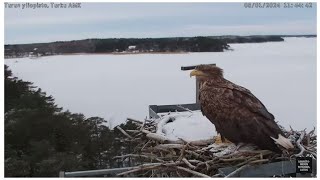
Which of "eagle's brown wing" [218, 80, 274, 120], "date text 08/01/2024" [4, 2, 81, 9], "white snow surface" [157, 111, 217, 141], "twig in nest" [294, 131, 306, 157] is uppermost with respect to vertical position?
"date text 08/01/2024" [4, 2, 81, 9]

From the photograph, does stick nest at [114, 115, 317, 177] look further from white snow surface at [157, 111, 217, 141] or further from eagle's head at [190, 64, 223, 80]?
eagle's head at [190, 64, 223, 80]

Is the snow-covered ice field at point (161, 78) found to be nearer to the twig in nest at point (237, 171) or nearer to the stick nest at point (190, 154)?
the stick nest at point (190, 154)

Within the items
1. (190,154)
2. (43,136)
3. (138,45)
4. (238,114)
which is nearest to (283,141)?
(238,114)

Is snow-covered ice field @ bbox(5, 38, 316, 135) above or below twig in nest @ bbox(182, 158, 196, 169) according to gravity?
above

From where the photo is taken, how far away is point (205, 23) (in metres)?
2.78

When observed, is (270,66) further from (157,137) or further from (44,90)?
(44,90)

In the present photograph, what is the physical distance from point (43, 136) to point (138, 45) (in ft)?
1.64

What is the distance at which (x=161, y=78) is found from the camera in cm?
280

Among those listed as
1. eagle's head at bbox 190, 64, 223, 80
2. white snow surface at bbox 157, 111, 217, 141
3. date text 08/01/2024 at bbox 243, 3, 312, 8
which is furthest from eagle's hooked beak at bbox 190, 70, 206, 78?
date text 08/01/2024 at bbox 243, 3, 312, 8

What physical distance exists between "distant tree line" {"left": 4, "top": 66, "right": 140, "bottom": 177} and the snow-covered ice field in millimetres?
40

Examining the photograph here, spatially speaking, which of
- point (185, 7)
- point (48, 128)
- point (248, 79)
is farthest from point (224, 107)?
point (48, 128)

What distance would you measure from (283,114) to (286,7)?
1.33 ft

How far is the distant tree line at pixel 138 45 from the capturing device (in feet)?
9.09

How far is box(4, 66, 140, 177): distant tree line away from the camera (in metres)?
2.77
